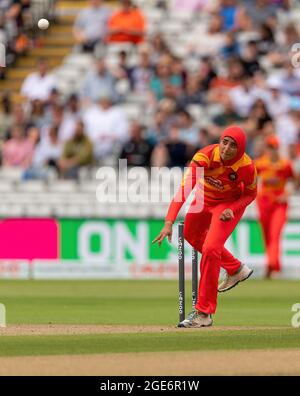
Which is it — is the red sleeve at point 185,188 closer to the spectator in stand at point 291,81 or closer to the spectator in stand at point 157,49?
the spectator in stand at point 291,81

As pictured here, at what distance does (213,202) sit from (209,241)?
518 millimetres

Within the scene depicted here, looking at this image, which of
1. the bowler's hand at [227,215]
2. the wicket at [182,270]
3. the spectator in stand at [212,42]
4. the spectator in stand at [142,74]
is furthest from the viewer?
the spectator in stand at [212,42]

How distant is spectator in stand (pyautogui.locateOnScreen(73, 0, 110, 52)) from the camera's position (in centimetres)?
2705

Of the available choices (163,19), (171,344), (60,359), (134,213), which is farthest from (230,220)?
(163,19)

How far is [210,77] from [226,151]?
1202 cm

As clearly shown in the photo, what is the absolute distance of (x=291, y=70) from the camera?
24.5 meters

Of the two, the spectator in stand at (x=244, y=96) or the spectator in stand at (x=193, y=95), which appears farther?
the spectator in stand at (x=193, y=95)

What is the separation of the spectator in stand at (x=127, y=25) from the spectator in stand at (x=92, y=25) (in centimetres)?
21

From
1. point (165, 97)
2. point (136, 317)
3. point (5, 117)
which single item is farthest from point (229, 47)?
point (136, 317)

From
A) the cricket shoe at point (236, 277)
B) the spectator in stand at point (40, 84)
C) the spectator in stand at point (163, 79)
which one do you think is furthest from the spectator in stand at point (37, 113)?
the cricket shoe at point (236, 277)

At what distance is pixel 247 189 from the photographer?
44.3 ft

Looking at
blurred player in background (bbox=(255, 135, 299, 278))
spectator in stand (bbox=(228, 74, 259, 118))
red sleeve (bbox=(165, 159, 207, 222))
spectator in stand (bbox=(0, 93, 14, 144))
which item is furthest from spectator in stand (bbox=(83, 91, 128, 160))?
red sleeve (bbox=(165, 159, 207, 222))

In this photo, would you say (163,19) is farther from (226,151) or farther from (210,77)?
(226,151)

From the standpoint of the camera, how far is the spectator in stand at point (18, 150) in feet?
80.5
